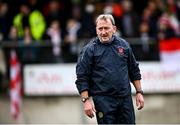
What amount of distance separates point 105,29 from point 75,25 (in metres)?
8.99

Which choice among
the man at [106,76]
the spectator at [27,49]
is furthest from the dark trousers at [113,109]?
the spectator at [27,49]

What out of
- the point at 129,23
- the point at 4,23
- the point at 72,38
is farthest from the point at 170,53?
the point at 4,23

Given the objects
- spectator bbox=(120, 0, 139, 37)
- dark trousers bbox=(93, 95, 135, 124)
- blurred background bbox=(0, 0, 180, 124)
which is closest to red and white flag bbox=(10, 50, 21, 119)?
blurred background bbox=(0, 0, 180, 124)

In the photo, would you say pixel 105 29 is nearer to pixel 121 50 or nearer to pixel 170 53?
pixel 121 50

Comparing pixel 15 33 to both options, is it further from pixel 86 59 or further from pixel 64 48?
pixel 86 59

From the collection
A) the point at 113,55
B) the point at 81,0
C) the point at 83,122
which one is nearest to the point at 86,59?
the point at 113,55

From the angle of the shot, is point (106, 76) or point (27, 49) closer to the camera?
point (106, 76)

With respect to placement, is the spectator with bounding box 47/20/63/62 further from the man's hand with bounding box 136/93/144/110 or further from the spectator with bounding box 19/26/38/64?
the man's hand with bounding box 136/93/144/110

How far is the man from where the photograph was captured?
9727 mm

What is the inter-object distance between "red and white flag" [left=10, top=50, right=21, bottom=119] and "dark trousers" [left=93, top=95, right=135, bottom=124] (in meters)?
8.81

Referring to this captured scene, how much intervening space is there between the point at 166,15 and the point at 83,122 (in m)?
3.23

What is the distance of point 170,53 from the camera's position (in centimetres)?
1836

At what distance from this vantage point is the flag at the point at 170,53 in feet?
60.0

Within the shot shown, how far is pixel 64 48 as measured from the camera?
60.9ft
